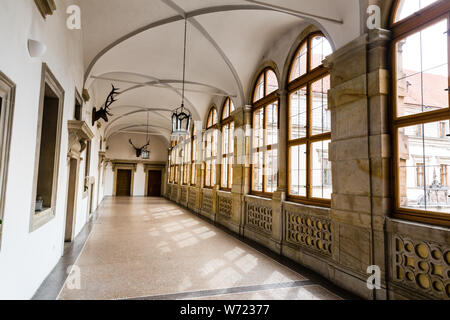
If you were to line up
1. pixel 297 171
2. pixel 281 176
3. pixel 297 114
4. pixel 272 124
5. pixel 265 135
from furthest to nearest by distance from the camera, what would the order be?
pixel 265 135, pixel 272 124, pixel 281 176, pixel 297 114, pixel 297 171

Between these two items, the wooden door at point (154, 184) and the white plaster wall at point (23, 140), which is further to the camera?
the wooden door at point (154, 184)

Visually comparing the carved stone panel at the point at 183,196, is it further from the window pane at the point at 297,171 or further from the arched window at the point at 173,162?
the window pane at the point at 297,171

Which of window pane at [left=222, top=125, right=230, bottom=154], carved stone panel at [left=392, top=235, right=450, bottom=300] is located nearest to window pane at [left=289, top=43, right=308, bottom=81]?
carved stone panel at [left=392, top=235, right=450, bottom=300]

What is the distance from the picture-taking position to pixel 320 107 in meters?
4.55

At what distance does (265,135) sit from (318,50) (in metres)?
2.15

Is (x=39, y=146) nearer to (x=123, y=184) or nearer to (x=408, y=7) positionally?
(x=408, y=7)

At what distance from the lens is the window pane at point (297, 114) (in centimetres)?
495

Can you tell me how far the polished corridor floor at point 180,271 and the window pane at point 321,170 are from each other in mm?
1332

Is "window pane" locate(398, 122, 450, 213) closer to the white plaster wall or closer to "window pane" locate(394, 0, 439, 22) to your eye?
"window pane" locate(394, 0, 439, 22)

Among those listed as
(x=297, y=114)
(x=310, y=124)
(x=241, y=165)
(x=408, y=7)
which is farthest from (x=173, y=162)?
(x=408, y=7)

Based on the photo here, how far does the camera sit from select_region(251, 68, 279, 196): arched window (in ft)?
19.3

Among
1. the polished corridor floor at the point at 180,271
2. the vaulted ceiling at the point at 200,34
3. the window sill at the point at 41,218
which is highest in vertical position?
the vaulted ceiling at the point at 200,34
